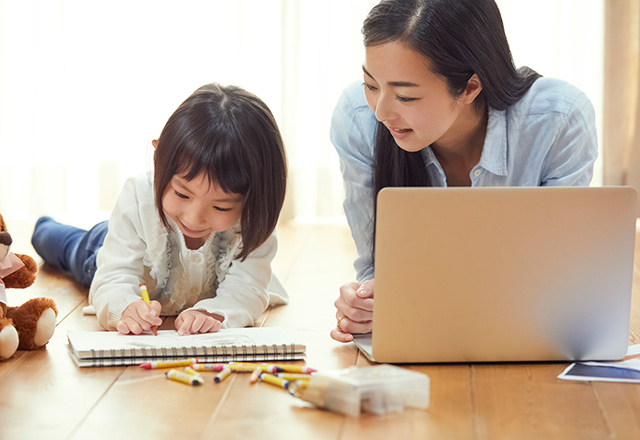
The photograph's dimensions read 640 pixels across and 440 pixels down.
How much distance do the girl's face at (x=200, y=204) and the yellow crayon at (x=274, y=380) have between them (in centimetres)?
34

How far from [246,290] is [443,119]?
0.52 metres

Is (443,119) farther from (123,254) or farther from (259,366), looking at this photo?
(123,254)

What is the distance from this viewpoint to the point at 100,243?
1981 millimetres

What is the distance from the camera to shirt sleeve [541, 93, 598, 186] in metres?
1.59

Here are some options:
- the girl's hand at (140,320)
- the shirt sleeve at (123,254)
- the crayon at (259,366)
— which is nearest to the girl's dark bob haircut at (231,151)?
the shirt sleeve at (123,254)

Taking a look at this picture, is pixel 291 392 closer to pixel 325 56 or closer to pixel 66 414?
pixel 66 414

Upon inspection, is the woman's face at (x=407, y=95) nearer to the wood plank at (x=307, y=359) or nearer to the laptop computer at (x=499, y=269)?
the laptop computer at (x=499, y=269)

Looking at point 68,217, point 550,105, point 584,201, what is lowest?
point 68,217

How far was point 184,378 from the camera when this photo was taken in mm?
1254

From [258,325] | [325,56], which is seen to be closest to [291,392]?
[258,325]

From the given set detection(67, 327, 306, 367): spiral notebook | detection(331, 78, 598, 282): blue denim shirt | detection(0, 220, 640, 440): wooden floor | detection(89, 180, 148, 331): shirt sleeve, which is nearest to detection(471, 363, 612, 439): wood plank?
detection(0, 220, 640, 440): wooden floor

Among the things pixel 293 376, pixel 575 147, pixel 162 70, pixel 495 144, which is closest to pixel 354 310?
pixel 293 376

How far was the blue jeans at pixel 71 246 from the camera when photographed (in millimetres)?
1981

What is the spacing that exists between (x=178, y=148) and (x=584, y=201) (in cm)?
71
